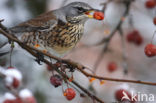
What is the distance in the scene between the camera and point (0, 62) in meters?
3.13

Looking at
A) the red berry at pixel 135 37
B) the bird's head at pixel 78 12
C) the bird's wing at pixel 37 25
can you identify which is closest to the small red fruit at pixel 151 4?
the red berry at pixel 135 37

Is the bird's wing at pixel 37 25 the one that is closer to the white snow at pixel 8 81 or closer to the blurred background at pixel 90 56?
the blurred background at pixel 90 56

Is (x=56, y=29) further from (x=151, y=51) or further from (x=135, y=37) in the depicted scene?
(x=135, y=37)

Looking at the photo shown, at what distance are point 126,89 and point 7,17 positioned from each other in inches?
81.9

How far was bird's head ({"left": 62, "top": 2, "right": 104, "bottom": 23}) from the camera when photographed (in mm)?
2762

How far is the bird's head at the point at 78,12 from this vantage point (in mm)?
2762

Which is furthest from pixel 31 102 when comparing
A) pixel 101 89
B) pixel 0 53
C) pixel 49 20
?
pixel 101 89

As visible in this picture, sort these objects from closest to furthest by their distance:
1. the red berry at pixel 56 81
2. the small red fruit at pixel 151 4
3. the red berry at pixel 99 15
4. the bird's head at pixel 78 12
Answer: the red berry at pixel 56 81
the red berry at pixel 99 15
the bird's head at pixel 78 12
the small red fruit at pixel 151 4

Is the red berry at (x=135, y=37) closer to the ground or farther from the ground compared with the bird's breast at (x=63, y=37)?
closer to the ground

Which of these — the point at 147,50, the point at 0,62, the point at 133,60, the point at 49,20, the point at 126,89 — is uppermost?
the point at 49,20

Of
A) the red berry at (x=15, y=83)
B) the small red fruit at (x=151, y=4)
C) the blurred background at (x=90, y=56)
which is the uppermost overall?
the small red fruit at (x=151, y=4)

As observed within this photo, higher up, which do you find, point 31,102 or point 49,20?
point 49,20

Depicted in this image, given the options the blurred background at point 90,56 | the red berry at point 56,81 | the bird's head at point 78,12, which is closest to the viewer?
the red berry at point 56,81

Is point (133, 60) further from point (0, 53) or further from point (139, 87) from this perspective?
point (0, 53)
